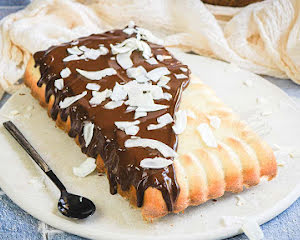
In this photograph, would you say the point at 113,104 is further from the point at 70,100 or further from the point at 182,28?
the point at 182,28

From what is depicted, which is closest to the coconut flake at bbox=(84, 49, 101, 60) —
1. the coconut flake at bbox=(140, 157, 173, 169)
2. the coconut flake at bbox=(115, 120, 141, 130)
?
the coconut flake at bbox=(115, 120, 141, 130)

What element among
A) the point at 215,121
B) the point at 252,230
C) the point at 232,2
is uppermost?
the point at 215,121

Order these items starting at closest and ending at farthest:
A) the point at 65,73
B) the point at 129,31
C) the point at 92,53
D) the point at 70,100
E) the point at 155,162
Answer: the point at 155,162, the point at 70,100, the point at 65,73, the point at 92,53, the point at 129,31

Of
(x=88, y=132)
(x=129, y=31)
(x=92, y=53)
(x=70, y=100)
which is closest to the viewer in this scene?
(x=88, y=132)

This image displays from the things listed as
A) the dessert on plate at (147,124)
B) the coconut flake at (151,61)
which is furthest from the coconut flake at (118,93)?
the coconut flake at (151,61)

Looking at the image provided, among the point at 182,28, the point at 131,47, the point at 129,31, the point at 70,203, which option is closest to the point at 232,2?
the point at 182,28

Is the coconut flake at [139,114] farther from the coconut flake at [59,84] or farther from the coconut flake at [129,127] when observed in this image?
the coconut flake at [59,84]
